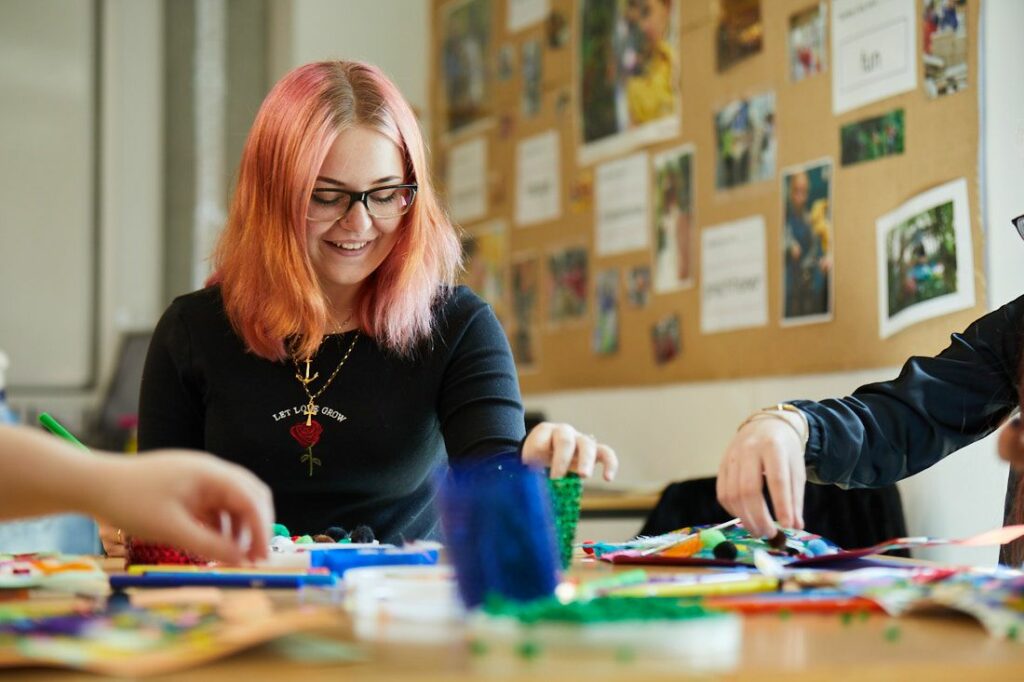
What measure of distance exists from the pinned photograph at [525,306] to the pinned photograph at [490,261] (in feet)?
0.21

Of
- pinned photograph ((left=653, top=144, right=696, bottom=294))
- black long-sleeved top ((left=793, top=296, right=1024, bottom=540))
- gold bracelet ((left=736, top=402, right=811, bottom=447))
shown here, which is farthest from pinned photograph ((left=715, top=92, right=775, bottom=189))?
gold bracelet ((left=736, top=402, right=811, bottom=447))

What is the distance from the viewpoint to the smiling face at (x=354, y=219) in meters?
1.62

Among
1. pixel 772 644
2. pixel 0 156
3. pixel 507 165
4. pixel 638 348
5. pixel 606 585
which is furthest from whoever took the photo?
pixel 0 156

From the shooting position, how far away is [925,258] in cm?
210

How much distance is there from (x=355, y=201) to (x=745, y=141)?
121cm

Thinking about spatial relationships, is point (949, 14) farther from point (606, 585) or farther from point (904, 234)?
point (606, 585)

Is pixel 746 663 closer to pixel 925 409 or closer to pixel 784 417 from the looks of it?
pixel 784 417

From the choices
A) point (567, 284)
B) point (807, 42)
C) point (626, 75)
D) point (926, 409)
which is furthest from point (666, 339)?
point (926, 409)

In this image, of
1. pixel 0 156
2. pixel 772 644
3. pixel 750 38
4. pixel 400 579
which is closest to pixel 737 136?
pixel 750 38

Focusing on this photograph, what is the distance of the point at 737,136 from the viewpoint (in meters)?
2.62

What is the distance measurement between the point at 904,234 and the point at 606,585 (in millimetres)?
1445

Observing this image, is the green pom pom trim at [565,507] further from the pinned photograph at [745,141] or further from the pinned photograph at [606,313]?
the pinned photograph at [606,313]

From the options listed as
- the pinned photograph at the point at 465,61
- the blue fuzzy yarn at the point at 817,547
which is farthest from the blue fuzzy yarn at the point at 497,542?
the pinned photograph at the point at 465,61

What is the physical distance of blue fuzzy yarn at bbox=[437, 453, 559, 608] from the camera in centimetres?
77
